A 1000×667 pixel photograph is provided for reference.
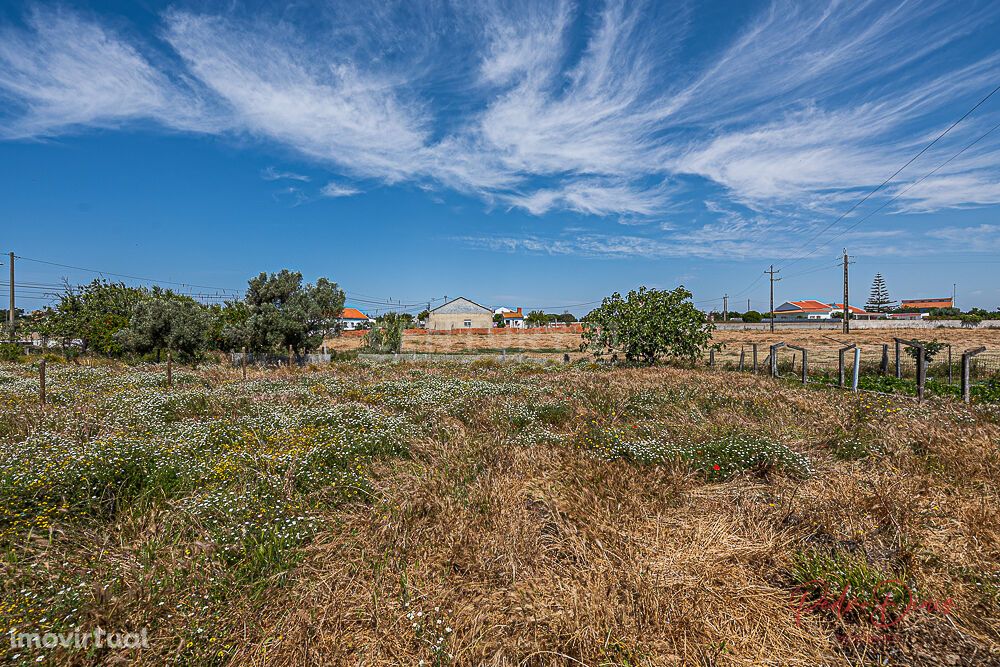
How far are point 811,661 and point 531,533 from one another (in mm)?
1923

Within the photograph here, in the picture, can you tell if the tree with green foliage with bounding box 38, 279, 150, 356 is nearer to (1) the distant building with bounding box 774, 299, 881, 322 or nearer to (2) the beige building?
(2) the beige building

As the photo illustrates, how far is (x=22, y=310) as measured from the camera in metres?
60.8

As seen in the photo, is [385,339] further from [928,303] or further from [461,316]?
[928,303]

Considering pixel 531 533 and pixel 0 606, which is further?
pixel 531 533

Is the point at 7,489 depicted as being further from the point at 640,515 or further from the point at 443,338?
the point at 443,338

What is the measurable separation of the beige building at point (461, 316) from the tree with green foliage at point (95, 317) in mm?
43224

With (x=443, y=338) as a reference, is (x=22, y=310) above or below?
above

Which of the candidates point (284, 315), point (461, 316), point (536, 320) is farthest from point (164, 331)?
point (536, 320)

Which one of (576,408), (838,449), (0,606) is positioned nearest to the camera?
(0,606)

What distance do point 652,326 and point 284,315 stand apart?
18671 mm

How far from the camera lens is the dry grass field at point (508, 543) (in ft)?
8.67

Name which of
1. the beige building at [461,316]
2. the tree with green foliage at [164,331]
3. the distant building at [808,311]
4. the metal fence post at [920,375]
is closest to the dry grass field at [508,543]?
the metal fence post at [920,375]

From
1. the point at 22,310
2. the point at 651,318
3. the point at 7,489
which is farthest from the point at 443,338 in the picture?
the point at 22,310

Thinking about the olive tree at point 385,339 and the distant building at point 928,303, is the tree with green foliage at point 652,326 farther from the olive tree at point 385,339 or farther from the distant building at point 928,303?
the distant building at point 928,303
